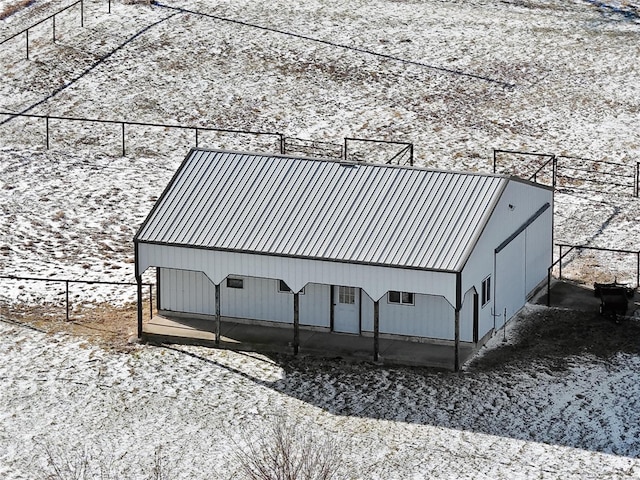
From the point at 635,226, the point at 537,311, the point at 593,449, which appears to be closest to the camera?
the point at 593,449

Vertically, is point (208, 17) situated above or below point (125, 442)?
above

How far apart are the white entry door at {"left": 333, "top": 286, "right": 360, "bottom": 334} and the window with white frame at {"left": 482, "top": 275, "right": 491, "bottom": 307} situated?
3110mm

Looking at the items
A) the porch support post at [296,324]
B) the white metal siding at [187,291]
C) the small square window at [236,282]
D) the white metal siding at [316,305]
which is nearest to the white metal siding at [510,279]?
the white metal siding at [316,305]

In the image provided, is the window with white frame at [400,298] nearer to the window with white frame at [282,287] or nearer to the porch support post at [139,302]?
the window with white frame at [282,287]

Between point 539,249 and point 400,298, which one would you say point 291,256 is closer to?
point 400,298

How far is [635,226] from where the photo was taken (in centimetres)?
4728

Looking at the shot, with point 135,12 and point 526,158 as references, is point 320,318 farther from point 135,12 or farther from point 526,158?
point 135,12

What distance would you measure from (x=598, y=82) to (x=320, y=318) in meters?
25.6

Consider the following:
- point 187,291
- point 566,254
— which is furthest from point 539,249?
point 187,291

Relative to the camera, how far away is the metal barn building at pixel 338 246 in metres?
35.1

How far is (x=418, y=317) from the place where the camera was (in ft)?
120

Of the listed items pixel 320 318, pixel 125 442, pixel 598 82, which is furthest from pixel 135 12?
pixel 125 442

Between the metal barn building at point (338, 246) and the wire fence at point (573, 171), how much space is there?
41.0 ft

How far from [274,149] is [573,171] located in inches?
425
